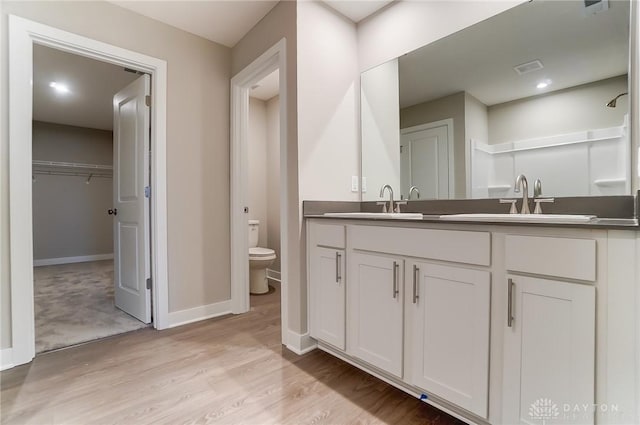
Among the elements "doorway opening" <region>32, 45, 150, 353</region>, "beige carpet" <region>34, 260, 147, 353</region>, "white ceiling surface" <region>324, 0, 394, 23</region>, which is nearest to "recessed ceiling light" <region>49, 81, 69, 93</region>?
"doorway opening" <region>32, 45, 150, 353</region>

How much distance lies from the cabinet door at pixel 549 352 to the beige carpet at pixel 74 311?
98.4 inches

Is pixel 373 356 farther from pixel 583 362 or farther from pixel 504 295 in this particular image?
pixel 583 362

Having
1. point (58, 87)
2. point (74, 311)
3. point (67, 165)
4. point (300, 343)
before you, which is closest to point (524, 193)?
point (300, 343)

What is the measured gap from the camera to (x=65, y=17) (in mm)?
1950

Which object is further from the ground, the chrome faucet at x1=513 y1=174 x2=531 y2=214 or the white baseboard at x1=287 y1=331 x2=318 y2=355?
the chrome faucet at x1=513 y1=174 x2=531 y2=214

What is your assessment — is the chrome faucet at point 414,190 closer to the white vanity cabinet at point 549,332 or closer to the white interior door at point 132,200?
the white vanity cabinet at point 549,332

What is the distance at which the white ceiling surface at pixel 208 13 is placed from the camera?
6.98 feet

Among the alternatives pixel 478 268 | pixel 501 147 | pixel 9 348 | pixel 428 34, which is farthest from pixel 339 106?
pixel 9 348

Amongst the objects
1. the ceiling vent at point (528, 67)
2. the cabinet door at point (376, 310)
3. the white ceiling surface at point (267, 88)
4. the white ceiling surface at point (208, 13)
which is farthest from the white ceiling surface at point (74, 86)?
the ceiling vent at point (528, 67)

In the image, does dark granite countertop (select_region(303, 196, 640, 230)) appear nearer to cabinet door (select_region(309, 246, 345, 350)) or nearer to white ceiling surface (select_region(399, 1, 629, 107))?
cabinet door (select_region(309, 246, 345, 350))

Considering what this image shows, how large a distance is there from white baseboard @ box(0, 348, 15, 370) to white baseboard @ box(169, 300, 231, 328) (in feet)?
2.89

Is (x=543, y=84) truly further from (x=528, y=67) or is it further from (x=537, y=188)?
(x=537, y=188)

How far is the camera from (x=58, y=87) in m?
3.58

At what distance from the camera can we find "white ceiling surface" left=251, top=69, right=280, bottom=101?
336 centimetres
